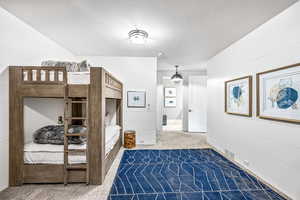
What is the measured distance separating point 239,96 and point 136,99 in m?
2.55

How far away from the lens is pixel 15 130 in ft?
7.27

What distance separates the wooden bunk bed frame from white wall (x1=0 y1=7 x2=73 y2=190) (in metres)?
0.06

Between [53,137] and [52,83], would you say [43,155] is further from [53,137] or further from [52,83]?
[52,83]

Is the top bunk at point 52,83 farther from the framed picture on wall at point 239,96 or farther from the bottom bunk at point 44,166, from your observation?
the framed picture on wall at point 239,96

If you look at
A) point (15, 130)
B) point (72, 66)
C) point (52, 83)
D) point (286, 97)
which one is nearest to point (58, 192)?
point (15, 130)

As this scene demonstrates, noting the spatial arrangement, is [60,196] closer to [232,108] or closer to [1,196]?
[1,196]

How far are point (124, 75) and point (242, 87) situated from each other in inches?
116

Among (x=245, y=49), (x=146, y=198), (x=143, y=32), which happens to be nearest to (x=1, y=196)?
(x=146, y=198)

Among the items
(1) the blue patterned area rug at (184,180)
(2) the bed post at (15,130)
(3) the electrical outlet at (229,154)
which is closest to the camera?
(1) the blue patterned area rug at (184,180)

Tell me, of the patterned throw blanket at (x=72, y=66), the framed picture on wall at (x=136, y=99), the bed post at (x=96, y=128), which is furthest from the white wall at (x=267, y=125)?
the patterned throw blanket at (x=72, y=66)

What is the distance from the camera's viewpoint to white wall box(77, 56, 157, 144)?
4.36 meters

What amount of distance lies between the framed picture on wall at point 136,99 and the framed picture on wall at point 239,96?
2.13m

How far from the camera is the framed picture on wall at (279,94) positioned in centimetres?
187

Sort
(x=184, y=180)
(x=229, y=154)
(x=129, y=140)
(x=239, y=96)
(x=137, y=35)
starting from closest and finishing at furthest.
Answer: (x=184, y=180) → (x=137, y=35) → (x=239, y=96) → (x=229, y=154) → (x=129, y=140)
